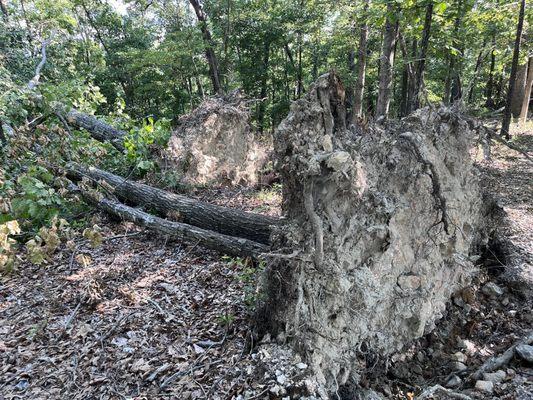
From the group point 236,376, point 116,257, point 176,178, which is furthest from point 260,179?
point 236,376

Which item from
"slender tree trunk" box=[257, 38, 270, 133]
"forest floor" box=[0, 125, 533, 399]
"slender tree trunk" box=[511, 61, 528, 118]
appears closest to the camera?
"forest floor" box=[0, 125, 533, 399]

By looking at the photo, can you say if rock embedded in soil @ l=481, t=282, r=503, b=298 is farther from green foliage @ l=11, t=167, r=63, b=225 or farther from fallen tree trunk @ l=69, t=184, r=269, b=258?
green foliage @ l=11, t=167, r=63, b=225

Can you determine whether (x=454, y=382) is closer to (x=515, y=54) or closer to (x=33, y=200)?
(x=33, y=200)

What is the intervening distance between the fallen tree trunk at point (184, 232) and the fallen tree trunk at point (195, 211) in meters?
0.20

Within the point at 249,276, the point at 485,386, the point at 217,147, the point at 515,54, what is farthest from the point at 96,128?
the point at 515,54

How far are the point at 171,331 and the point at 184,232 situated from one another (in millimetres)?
1799

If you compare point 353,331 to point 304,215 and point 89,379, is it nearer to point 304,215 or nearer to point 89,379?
point 304,215

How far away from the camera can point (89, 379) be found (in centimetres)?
287

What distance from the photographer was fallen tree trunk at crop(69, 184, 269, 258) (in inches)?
173

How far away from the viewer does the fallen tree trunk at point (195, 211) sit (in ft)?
15.3

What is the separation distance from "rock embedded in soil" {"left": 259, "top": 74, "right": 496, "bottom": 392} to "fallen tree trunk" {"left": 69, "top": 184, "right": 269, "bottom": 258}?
1197mm

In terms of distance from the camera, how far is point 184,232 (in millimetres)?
4922

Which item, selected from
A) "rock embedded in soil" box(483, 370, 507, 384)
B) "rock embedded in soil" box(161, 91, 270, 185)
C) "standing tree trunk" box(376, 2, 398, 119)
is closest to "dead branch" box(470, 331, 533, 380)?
"rock embedded in soil" box(483, 370, 507, 384)

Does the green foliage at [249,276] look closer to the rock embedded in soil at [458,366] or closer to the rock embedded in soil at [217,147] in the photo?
the rock embedded in soil at [458,366]
